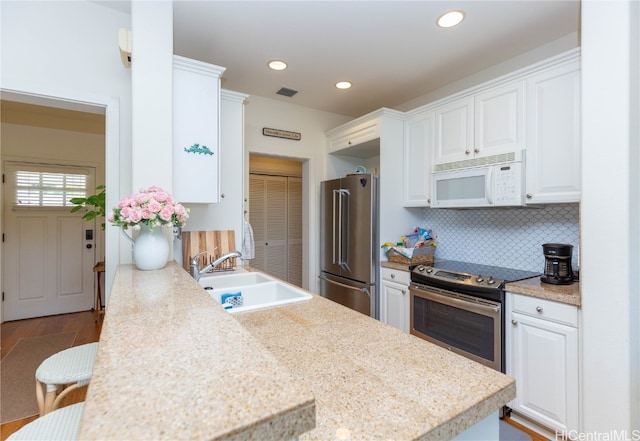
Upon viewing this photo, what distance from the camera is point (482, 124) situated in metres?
2.38

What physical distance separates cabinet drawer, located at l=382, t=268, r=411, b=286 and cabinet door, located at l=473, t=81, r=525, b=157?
1120 mm

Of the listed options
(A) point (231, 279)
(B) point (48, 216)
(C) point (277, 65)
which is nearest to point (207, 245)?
(A) point (231, 279)

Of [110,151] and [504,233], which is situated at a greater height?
Result: [110,151]

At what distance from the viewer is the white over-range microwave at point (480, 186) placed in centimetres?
216

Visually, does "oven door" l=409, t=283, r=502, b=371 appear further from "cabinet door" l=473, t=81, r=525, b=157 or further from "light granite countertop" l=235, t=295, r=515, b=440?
"light granite countertop" l=235, t=295, r=515, b=440

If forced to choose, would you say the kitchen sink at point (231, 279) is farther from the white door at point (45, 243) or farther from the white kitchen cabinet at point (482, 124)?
the white door at point (45, 243)

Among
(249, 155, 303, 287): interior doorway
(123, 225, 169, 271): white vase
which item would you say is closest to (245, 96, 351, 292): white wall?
(249, 155, 303, 287): interior doorway

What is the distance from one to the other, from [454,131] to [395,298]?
59.3 inches

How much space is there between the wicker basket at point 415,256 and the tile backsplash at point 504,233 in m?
0.20

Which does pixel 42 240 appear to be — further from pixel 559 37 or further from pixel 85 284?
pixel 559 37

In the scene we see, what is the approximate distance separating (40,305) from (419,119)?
5012 millimetres

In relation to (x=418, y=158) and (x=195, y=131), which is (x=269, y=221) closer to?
(x=418, y=158)

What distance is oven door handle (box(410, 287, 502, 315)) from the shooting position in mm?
2018

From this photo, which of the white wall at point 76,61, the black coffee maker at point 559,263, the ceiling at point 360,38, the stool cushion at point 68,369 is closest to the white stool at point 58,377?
the stool cushion at point 68,369
